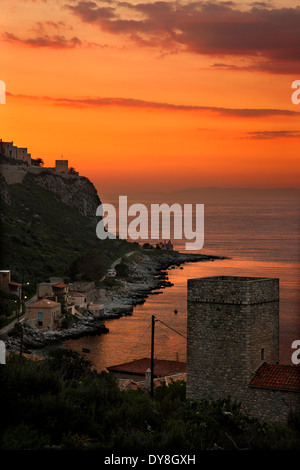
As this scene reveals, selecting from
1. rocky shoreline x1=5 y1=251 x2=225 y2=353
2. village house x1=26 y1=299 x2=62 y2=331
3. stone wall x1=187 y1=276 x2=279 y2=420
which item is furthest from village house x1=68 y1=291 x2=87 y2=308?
stone wall x1=187 y1=276 x2=279 y2=420

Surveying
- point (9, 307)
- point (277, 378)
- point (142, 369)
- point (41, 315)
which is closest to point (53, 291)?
point (41, 315)

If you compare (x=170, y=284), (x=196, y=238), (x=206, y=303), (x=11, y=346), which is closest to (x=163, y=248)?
(x=196, y=238)

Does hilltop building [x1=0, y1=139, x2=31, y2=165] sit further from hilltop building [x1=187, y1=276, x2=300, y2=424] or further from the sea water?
hilltop building [x1=187, y1=276, x2=300, y2=424]

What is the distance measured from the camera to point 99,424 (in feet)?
26.6

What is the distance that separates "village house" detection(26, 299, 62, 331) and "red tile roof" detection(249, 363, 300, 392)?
24.3 meters

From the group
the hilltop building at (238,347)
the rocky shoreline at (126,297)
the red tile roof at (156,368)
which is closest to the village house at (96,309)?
the rocky shoreline at (126,297)

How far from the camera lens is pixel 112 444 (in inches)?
284

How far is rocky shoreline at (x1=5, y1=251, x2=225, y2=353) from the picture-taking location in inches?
1284

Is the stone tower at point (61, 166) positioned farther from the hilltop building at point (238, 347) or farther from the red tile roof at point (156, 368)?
the hilltop building at point (238, 347)

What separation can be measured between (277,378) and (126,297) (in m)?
39.2

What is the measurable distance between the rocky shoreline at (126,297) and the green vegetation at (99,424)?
1820 cm

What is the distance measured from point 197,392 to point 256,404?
100 cm

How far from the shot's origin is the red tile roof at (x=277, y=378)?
1066cm

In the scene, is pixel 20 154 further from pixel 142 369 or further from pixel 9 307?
pixel 142 369
